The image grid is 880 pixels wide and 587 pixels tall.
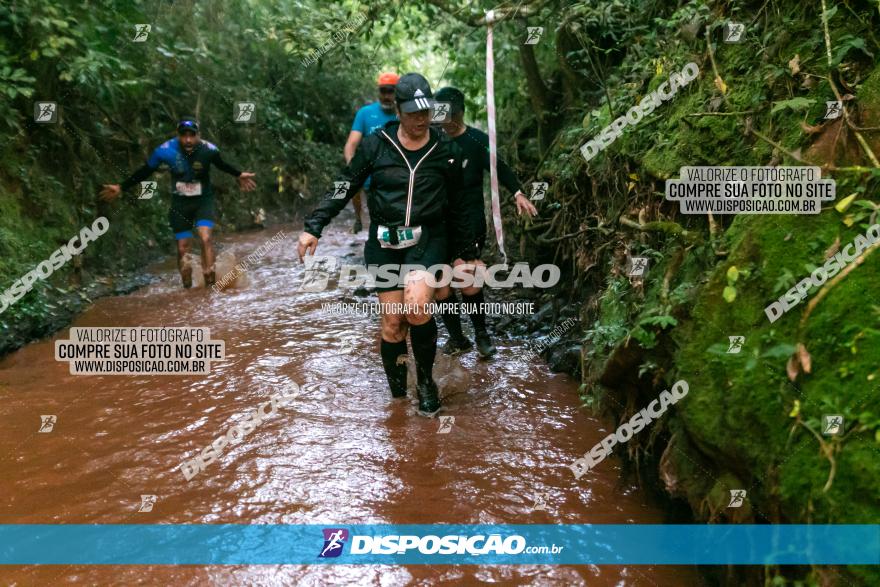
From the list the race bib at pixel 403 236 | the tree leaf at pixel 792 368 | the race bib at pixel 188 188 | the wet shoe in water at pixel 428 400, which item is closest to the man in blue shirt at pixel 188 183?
the race bib at pixel 188 188

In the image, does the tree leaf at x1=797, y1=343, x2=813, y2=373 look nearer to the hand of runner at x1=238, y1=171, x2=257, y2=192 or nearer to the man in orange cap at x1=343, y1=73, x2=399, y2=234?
Result: the man in orange cap at x1=343, y1=73, x2=399, y2=234

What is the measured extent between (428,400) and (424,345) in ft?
1.28

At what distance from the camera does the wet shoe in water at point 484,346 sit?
5.83 metres

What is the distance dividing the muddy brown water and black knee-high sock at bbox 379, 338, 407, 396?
136 millimetres

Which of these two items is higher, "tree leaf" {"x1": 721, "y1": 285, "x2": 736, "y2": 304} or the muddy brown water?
"tree leaf" {"x1": 721, "y1": 285, "x2": 736, "y2": 304}

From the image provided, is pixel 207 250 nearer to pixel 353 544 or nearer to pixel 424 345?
pixel 424 345

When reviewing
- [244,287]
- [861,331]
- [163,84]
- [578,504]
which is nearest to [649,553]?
[578,504]

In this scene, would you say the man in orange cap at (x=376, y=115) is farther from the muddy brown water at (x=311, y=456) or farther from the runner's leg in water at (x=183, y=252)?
the muddy brown water at (x=311, y=456)

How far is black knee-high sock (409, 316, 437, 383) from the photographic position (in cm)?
446

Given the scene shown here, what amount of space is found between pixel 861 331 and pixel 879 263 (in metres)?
0.35

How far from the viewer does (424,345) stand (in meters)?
4.50

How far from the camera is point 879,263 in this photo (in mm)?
2666

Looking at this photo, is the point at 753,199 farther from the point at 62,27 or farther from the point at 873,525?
the point at 62,27

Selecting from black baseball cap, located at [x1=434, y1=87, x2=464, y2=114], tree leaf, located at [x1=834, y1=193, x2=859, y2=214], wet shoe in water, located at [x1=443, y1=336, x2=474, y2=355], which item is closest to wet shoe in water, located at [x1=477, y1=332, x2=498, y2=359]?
wet shoe in water, located at [x1=443, y1=336, x2=474, y2=355]
